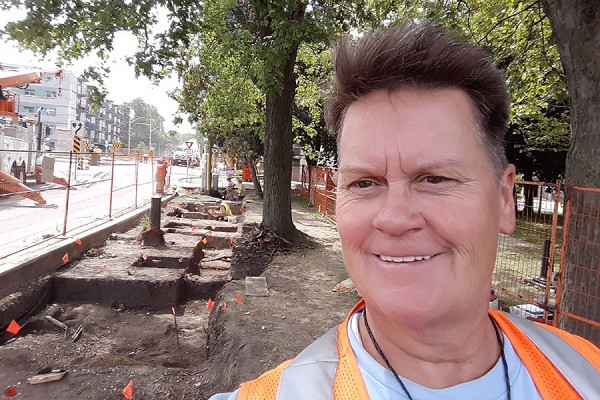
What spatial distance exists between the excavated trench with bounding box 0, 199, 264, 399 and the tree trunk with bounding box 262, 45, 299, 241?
177 centimetres

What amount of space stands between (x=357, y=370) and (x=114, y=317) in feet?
20.8

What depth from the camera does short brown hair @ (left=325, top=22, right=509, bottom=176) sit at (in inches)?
44.5

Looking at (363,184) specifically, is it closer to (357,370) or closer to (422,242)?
(422,242)

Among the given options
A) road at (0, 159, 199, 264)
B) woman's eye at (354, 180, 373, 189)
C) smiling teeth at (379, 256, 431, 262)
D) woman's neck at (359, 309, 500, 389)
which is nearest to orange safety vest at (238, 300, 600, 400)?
woman's neck at (359, 309, 500, 389)

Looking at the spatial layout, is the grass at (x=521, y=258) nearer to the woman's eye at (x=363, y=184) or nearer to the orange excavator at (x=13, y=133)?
the woman's eye at (x=363, y=184)

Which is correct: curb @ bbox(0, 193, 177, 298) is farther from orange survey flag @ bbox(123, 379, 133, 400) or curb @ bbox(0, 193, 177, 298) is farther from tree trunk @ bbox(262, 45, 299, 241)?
tree trunk @ bbox(262, 45, 299, 241)

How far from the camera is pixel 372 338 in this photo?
1.15 meters

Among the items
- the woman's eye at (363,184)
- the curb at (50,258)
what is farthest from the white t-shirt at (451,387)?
the curb at (50,258)

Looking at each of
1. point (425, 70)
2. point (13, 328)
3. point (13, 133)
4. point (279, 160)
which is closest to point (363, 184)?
point (425, 70)

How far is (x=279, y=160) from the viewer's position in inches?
390

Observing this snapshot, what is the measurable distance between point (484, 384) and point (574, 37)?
3.69 metres

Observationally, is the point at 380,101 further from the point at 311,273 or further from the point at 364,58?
the point at 311,273

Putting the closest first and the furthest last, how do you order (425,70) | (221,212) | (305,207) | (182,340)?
(425,70)
(182,340)
(221,212)
(305,207)

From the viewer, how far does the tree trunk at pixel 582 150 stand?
362cm
